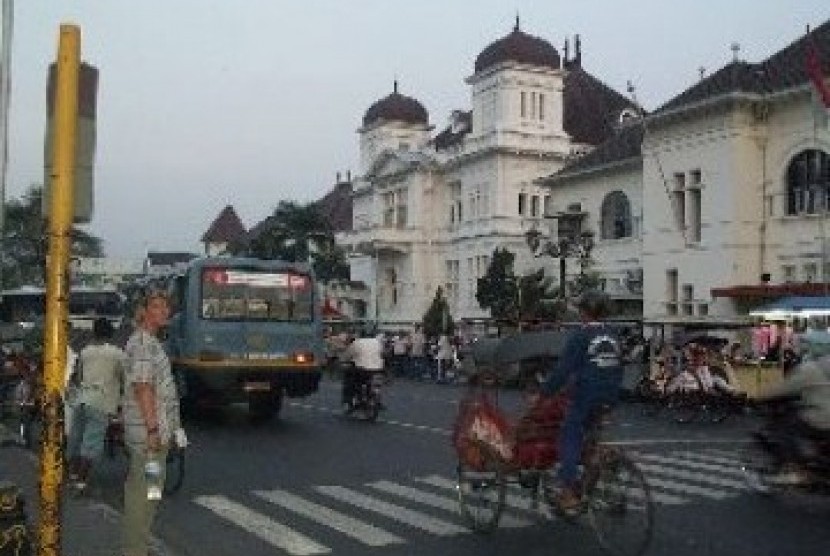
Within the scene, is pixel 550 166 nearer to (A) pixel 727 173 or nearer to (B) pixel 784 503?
(A) pixel 727 173

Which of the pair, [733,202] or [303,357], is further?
[733,202]

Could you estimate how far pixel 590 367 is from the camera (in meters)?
9.17

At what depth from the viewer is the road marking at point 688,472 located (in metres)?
13.2

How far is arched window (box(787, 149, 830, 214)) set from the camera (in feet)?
139

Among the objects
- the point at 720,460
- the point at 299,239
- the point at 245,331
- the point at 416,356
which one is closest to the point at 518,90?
the point at 299,239

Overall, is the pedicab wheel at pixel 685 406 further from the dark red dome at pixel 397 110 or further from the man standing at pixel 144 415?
the dark red dome at pixel 397 110

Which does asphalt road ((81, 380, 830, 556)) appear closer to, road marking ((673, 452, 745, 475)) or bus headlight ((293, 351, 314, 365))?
road marking ((673, 452, 745, 475))

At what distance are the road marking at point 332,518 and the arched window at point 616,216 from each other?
144 feet

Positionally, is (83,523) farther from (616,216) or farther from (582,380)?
(616,216)

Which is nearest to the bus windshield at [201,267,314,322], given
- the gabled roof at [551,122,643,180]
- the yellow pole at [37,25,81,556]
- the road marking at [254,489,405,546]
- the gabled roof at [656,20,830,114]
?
the road marking at [254,489,405,546]

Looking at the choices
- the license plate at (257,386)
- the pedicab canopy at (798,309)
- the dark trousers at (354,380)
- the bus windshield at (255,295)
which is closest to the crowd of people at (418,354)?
the pedicab canopy at (798,309)

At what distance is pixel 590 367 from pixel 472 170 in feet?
201

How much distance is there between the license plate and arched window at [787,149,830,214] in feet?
90.3

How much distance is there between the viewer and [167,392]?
8117 millimetres
